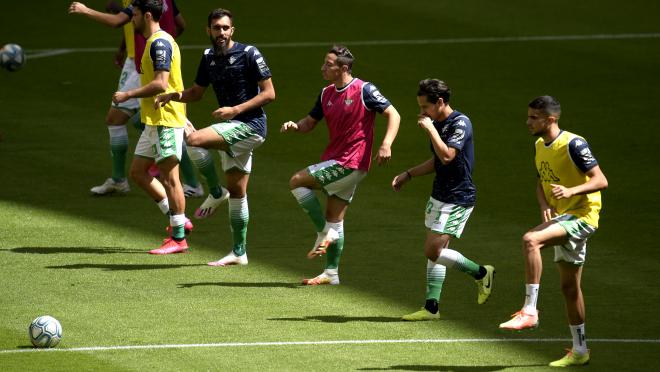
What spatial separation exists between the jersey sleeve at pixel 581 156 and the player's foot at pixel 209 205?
5561 millimetres

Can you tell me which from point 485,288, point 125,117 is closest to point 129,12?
point 125,117

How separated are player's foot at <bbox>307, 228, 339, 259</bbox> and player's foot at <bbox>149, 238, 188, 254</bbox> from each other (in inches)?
75.1

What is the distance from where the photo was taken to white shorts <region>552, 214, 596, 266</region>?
10562 millimetres

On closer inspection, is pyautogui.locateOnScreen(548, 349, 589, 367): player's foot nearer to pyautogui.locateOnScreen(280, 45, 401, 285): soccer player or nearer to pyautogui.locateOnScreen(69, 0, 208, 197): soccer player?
pyautogui.locateOnScreen(280, 45, 401, 285): soccer player

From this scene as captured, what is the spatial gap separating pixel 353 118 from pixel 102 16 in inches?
155

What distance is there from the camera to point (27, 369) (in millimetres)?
10547

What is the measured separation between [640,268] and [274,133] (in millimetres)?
8163

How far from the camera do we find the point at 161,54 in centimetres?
1391

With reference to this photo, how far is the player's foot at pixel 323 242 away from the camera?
41.1ft

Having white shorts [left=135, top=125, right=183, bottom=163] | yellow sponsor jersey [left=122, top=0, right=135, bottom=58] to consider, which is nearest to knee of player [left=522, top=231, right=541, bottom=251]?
white shorts [left=135, top=125, right=183, bottom=163]

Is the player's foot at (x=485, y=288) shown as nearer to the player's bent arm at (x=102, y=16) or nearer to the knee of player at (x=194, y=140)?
the knee of player at (x=194, y=140)

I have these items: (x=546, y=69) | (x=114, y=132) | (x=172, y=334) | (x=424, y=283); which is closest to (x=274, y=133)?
(x=114, y=132)

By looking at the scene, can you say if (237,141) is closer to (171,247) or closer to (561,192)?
(171,247)

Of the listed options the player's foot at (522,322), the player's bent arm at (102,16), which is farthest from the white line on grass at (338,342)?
the player's bent arm at (102,16)
